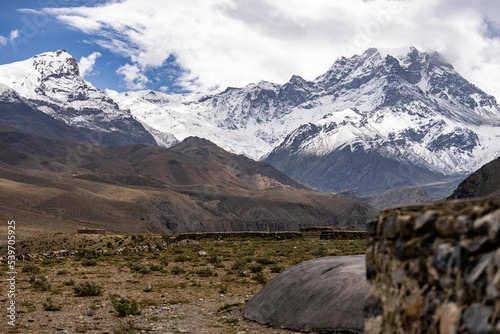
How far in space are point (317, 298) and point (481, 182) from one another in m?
121

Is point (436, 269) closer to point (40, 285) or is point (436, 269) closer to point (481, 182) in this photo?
point (40, 285)

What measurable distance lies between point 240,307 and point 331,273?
11.5 ft

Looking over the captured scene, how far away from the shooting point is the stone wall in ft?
15.9

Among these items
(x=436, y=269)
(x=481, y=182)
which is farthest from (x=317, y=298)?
(x=481, y=182)

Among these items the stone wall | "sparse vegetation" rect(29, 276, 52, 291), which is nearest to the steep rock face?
"sparse vegetation" rect(29, 276, 52, 291)

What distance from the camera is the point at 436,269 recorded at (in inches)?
215

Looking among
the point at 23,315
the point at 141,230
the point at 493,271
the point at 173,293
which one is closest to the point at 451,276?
the point at 493,271

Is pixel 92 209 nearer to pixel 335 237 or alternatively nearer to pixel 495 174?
pixel 495 174

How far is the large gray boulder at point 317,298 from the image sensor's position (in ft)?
49.0

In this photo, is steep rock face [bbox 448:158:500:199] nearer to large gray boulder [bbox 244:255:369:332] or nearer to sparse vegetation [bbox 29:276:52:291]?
sparse vegetation [bbox 29:276:52:291]

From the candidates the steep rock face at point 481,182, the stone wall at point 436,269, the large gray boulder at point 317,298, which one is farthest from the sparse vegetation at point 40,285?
the steep rock face at point 481,182

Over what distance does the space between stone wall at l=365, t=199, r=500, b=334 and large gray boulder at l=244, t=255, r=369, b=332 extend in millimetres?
8252

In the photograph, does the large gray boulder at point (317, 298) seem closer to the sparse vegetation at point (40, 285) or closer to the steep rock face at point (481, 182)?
the sparse vegetation at point (40, 285)

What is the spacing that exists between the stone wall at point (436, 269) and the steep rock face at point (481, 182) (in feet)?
401
